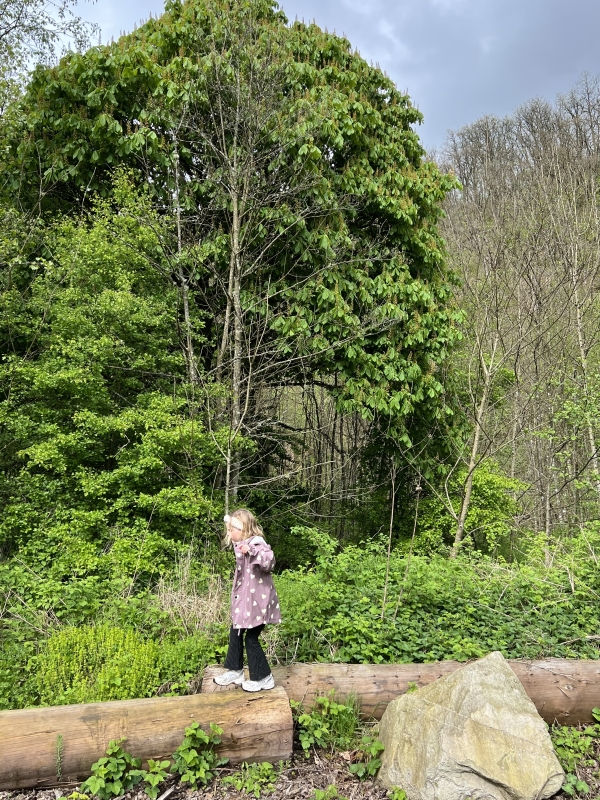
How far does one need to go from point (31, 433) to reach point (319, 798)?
5934mm

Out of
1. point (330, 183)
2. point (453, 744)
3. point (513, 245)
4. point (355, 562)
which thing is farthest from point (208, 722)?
point (513, 245)

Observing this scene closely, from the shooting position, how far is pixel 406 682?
3.82 m

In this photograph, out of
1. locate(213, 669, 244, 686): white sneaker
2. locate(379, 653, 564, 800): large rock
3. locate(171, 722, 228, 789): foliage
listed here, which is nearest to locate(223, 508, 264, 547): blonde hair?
locate(213, 669, 244, 686): white sneaker

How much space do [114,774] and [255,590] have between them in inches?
51.7

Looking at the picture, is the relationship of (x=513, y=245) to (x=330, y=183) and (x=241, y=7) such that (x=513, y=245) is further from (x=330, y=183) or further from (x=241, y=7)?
(x=241, y=7)

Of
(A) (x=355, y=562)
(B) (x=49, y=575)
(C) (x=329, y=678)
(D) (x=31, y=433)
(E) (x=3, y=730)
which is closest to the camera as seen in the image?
(E) (x=3, y=730)

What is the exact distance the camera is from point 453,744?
119 inches

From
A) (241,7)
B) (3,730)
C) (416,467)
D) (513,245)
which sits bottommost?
(3,730)

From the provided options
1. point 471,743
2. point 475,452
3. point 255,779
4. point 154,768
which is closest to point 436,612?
point 471,743

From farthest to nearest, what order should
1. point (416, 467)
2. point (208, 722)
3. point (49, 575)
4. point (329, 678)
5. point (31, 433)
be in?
point (416, 467)
point (31, 433)
point (49, 575)
point (329, 678)
point (208, 722)

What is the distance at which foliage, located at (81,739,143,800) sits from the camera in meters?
2.92

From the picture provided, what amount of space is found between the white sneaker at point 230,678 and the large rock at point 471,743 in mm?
1053

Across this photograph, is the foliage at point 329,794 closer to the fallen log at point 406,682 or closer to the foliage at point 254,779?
the foliage at point 254,779

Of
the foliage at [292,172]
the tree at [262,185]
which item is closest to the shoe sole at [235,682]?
the tree at [262,185]
